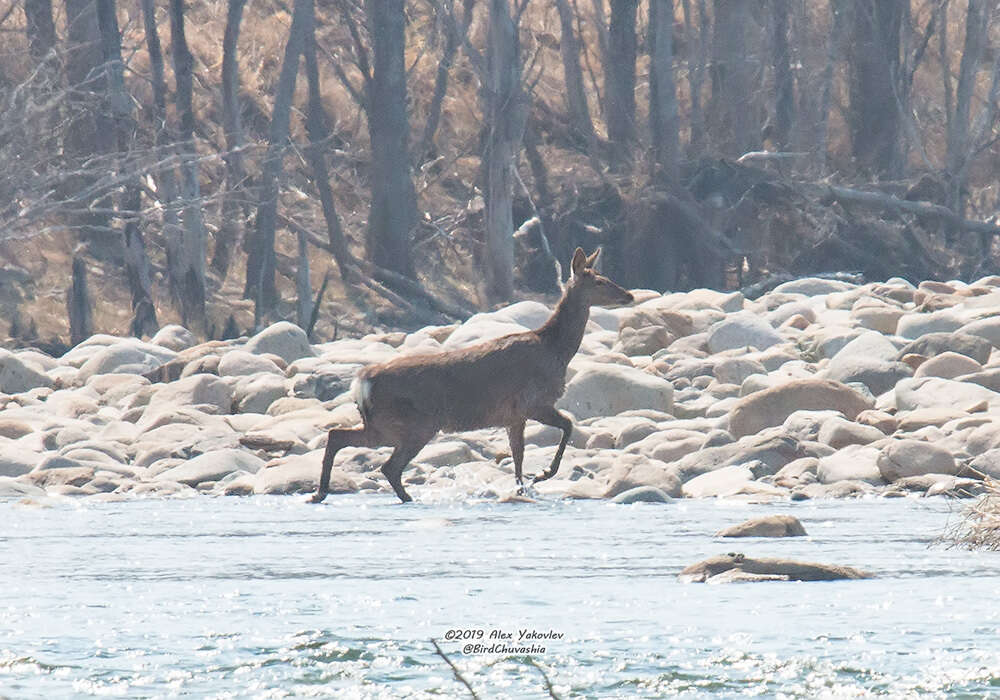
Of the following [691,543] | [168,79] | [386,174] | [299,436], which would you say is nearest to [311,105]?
[386,174]

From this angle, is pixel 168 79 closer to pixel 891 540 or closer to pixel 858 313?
pixel 858 313

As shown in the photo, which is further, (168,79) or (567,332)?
(168,79)

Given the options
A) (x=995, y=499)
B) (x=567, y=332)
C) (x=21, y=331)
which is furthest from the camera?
(x=21, y=331)

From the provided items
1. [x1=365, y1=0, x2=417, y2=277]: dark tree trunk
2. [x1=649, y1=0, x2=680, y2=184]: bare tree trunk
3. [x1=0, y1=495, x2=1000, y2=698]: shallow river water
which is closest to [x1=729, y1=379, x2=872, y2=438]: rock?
[x1=0, y1=495, x2=1000, y2=698]: shallow river water

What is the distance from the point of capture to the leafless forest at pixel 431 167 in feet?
93.8

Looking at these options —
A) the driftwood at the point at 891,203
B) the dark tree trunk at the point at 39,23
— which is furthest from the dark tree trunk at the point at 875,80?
the dark tree trunk at the point at 39,23

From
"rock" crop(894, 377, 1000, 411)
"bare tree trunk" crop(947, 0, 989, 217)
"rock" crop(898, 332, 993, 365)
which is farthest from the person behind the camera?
"bare tree trunk" crop(947, 0, 989, 217)

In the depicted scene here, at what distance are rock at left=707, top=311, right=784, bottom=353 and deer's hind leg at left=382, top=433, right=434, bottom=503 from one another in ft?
24.4

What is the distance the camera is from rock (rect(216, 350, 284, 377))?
19516 millimetres

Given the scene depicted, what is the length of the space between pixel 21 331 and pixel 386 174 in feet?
21.1

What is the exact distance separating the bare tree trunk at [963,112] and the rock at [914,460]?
19.7 m

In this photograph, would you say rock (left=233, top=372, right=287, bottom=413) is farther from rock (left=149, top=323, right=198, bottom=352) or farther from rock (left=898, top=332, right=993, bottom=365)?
rock (left=149, top=323, right=198, bottom=352)

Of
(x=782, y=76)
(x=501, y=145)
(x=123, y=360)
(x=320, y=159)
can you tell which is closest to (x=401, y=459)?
(x=123, y=360)

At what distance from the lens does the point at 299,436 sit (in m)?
15.9
